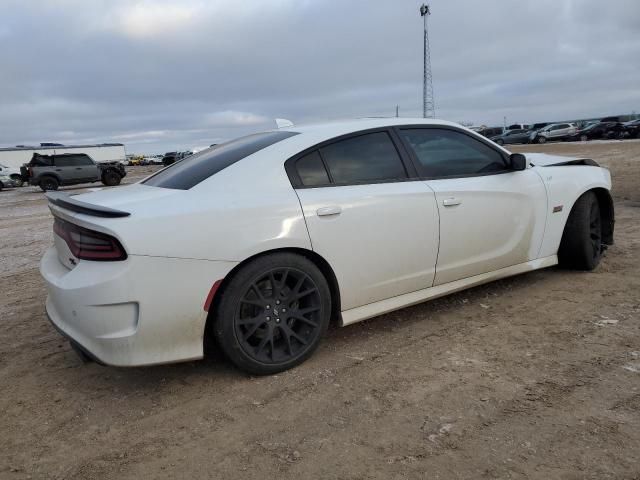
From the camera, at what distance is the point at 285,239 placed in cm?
284

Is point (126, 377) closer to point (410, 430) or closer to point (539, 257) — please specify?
point (410, 430)

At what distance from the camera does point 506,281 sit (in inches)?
176

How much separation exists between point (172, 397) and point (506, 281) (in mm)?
2999

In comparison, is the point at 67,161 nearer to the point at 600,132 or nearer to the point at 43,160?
the point at 43,160

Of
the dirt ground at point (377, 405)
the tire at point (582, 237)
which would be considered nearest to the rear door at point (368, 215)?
the dirt ground at point (377, 405)

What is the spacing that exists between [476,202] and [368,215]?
0.96 metres

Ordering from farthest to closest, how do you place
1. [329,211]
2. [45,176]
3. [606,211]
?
[45,176], [606,211], [329,211]

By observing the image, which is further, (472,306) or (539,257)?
(539,257)

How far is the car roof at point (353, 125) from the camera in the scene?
3.33m

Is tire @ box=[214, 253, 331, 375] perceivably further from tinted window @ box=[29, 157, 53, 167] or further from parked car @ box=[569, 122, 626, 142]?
parked car @ box=[569, 122, 626, 142]

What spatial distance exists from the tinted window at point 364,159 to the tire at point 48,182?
22.1 metres

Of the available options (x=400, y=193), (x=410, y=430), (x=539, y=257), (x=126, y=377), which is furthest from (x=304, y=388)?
(x=539, y=257)

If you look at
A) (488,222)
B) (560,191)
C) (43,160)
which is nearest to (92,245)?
(488,222)

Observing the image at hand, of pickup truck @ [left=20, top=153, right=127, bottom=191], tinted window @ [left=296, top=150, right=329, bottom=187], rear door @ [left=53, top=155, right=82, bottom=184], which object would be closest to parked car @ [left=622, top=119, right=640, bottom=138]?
pickup truck @ [left=20, top=153, right=127, bottom=191]
